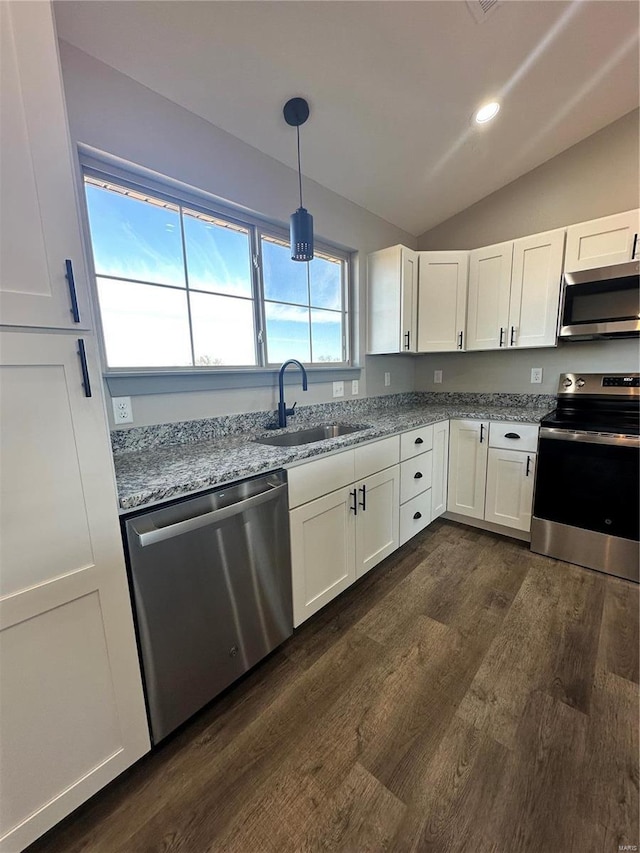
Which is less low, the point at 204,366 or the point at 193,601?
the point at 204,366

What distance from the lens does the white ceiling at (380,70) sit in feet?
4.21

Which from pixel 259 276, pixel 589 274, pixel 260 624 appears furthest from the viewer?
pixel 589 274

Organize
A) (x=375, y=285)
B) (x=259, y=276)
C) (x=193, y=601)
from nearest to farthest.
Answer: (x=193, y=601)
(x=259, y=276)
(x=375, y=285)

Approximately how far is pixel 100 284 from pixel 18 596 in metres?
1.22

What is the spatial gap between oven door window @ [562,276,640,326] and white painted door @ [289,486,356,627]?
1927 millimetres

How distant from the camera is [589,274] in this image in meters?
2.15

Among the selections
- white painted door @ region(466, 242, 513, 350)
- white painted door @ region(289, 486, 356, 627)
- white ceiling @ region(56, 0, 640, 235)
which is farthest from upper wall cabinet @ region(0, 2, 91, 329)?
white painted door @ region(466, 242, 513, 350)

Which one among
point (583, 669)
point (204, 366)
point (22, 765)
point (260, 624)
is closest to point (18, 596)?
point (22, 765)

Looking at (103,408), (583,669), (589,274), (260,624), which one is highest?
(589,274)

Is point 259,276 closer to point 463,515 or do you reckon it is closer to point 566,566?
point 463,515

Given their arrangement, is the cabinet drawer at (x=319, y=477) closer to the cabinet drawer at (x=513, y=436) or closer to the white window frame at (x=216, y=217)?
the white window frame at (x=216, y=217)

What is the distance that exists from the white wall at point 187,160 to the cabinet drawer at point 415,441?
2.13 ft

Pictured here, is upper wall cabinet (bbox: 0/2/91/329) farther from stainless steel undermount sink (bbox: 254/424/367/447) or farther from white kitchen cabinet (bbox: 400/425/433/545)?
white kitchen cabinet (bbox: 400/425/433/545)

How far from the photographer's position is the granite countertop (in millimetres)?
1104
